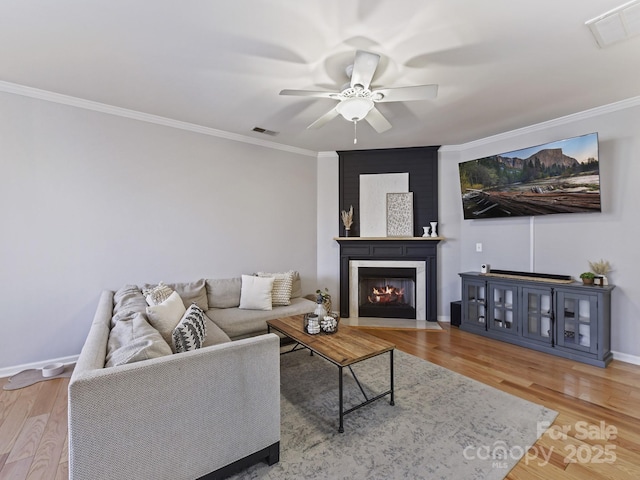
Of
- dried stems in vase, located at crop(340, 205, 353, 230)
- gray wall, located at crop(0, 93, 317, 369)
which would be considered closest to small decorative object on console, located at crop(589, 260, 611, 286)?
dried stems in vase, located at crop(340, 205, 353, 230)

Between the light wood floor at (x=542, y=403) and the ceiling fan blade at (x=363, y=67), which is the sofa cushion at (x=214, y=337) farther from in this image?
the ceiling fan blade at (x=363, y=67)

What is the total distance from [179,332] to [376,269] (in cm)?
346

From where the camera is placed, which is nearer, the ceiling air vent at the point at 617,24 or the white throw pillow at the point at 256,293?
the ceiling air vent at the point at 617,24

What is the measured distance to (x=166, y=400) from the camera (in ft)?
4.42

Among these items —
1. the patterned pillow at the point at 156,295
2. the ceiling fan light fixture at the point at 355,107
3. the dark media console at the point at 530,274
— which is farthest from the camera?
the dark media console at the point at 530,274

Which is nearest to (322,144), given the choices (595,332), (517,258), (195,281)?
(195,281)

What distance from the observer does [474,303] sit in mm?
3963

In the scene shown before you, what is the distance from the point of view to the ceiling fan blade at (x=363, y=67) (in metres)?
1.93

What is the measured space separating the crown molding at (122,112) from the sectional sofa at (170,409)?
2.51 m

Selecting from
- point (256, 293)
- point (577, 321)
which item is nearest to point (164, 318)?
point (256, 293)

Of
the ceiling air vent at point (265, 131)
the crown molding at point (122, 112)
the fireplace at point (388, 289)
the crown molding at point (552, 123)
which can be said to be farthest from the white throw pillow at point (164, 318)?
the crown molding at point (552, 123)

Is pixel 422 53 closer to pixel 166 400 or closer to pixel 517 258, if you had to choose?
pixel 166 400

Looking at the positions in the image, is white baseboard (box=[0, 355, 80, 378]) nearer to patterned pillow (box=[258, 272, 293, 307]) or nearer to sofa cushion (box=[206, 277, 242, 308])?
sofa cushion (box=[206, 277, 242, 308])

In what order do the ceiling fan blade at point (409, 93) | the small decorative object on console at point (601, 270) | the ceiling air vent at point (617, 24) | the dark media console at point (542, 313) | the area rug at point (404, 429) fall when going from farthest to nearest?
the small decorative object on console at point (601, 270), the dark media console at point (542, 313), the ceiling fan blade at point (409, 93), the ceiling air vent at point (617, 24), the area rug at point (404, 429)
